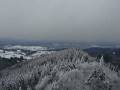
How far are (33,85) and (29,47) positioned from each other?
11877cm

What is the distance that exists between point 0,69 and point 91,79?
132 feet

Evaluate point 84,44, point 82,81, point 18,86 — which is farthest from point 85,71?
point 84,44

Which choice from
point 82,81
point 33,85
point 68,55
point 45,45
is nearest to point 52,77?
point 33,85

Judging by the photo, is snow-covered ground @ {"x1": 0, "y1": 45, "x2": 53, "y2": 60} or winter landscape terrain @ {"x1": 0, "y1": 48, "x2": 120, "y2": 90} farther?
snow-covered ground @ {"x1": 0, "y1": 45, "x2": 53, "y2": 60}

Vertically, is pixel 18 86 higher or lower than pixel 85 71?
lower

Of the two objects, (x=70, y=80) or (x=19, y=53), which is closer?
(x=70, y=80)

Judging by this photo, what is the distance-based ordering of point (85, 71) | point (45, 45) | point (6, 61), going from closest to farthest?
1. point (85, 71)
2. point (6, 61)
3. point (45, 45)

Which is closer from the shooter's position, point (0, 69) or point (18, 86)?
point (18, 86)

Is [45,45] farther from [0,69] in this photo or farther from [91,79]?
[91,79]

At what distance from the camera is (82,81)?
37625 mm

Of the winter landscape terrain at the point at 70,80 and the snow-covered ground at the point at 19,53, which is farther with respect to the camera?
the snow-covered ground at the point at 19,53

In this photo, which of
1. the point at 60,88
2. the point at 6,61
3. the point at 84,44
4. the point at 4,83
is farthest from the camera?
the point at 84,44

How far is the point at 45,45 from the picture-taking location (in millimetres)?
156625

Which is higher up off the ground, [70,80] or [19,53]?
[70,80]
